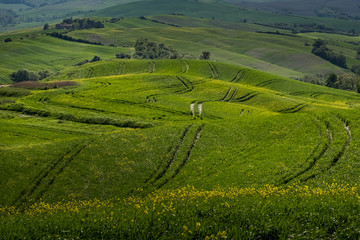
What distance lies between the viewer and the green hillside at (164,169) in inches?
984

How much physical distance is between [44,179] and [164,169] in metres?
16.1

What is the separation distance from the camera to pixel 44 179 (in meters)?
45.7

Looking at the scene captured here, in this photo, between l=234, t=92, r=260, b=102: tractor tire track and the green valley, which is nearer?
the green valley

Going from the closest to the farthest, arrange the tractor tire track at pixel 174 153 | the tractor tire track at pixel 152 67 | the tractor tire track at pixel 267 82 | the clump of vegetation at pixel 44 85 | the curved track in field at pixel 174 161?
the curved track in field at pixel 174 161, the tractor tire track at pixel 174 153, the clump of vegetation at pixel 44 85, the tractor tire track at pixel 267 82, the tractor tire track at pixel 152 67

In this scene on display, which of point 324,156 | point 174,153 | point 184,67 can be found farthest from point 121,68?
point 324,156

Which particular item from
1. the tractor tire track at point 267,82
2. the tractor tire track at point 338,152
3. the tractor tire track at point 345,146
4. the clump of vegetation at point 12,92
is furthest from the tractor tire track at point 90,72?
the tractor tire track at point 345,146

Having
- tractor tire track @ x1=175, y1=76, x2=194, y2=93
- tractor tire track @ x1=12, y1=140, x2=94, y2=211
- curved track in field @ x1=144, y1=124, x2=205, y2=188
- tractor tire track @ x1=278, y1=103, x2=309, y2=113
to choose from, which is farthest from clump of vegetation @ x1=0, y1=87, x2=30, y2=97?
tractor tire track @ x1=278, y1=103, x2=309, y2=113

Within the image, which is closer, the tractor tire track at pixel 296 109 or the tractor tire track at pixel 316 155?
the tractor tire track at pixel 316 155

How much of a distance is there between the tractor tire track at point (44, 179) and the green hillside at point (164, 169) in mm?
148

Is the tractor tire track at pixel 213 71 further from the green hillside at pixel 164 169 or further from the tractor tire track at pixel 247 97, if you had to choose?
the green hillside at pixel 164 169

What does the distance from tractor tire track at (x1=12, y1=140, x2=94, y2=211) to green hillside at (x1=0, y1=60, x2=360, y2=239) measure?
15cm

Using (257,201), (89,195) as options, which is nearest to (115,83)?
(89,195)

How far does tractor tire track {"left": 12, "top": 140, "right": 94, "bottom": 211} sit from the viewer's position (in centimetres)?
4209

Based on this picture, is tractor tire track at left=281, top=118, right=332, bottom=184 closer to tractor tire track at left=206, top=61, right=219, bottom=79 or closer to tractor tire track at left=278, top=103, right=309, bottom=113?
tractor tire track at left=278, top=103, right=309, bottom=113
